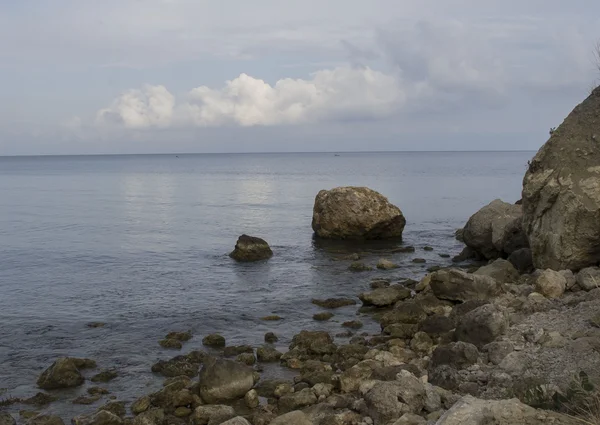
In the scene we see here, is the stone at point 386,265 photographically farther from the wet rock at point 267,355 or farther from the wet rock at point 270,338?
the wet rock at point 267,355

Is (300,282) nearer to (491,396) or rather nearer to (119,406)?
(119,406)

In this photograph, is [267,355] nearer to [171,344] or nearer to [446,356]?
[171,344]

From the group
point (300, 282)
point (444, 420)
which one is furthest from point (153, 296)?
point (444, 420)

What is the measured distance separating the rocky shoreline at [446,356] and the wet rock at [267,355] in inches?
1.5

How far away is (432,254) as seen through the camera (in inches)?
1219

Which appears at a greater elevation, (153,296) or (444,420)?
(444,420)

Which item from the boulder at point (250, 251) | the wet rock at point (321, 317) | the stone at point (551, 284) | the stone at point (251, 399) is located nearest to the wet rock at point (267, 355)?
the stone at point (251, 399)

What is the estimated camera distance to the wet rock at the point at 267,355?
52.6 feet

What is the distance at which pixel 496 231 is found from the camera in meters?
26.4

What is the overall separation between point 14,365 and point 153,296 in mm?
7367

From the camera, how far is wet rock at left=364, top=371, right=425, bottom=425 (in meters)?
10.7

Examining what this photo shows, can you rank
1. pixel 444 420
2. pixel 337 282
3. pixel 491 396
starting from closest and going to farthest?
pixel 444 420
pixel 491 396
pixel 337 282

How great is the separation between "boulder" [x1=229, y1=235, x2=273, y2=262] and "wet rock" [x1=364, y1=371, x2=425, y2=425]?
62.3 ft

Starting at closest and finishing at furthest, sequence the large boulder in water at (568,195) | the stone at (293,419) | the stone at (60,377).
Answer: the stone at (293,419) < the stone at (60,377) < the large boulder in water at (568,195)
